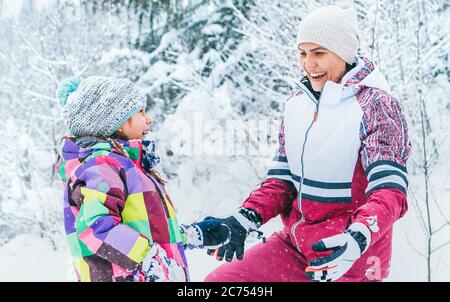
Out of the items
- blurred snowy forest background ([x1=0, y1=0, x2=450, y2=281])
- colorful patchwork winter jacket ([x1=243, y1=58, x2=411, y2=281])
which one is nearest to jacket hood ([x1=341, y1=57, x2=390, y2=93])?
colorful patchwork winter jacket ([x1=243, y1=58, x2=411, y2=281])

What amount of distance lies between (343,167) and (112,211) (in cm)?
93

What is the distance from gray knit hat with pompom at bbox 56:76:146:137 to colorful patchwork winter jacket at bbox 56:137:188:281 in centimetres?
9

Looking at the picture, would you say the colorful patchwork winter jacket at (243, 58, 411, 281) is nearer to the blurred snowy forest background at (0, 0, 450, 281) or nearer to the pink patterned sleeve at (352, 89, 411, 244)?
the pink patterned sleeve at (352, 89, 411, 244)

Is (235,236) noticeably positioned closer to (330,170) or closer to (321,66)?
(330,170)

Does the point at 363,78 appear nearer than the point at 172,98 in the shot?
Yes

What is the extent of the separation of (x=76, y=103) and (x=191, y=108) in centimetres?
701

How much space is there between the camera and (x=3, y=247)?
9367 millimetres

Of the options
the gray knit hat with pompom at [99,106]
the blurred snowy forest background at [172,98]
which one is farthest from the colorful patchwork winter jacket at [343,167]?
the blurred snowy forest background at [172,98]

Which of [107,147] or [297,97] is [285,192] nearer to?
[297,97]

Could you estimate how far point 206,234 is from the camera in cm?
232

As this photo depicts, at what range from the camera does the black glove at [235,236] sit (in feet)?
7.69

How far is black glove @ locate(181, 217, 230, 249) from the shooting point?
2278 millimetres

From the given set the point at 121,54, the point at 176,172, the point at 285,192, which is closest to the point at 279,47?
the point at 121,54

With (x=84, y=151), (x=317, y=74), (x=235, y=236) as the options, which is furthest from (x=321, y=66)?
(x=84, y=151)
